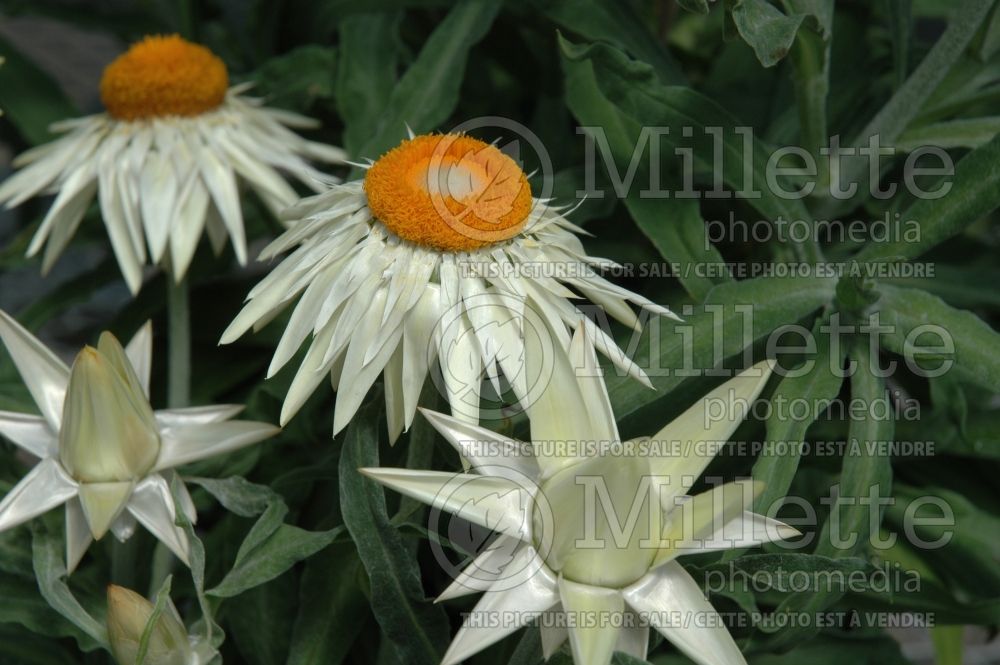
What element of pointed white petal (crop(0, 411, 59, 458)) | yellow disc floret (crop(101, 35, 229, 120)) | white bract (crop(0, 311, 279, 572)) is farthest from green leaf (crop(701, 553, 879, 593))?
yellow disc floret (crop(101, 35, 229, 120))

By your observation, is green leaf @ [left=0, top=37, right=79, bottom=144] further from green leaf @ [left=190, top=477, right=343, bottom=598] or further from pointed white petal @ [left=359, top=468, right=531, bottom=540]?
pointed white petal @ [left=359, top=468, right=531, bottom=540]

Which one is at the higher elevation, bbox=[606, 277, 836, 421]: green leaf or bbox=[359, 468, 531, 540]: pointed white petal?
bbox=[606, 277, 836, 421]: green leaf

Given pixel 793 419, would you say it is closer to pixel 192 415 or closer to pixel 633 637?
pixel 633 637

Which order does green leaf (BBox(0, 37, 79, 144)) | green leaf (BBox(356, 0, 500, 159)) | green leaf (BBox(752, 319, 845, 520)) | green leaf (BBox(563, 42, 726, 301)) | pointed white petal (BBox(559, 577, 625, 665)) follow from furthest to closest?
green leaf (BBox(0, 37, 79, 144))
green leaf (BBox(356, 0, 500, 159))
green leaf (BBox(563, 42, 726, 301))
green leaf (BBox(752, 319, 845, 520))
pointed white petal (BBox(559, 577, 625, 665))

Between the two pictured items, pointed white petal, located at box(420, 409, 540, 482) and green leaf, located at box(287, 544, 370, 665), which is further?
green leaf, located at box(287, 544, 370, 665)

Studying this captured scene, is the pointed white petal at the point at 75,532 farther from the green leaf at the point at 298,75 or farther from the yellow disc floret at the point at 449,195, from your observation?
the green leaf at the point at 298,75

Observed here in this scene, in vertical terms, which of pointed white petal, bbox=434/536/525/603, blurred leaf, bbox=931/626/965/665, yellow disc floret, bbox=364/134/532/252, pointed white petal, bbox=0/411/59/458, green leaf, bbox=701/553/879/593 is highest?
yellow disc floret, bbox=364/134/532/252

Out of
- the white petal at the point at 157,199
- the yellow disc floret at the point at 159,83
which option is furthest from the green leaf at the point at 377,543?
the yellow disc floret at the point at 159,83
